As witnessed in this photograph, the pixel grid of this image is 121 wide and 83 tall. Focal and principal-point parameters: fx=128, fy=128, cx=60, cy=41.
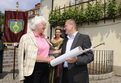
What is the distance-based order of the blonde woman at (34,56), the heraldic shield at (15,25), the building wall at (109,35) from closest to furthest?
the blonde woman at (34,56) → the heraldic shield at (15,25) → the building wall at (109,35)

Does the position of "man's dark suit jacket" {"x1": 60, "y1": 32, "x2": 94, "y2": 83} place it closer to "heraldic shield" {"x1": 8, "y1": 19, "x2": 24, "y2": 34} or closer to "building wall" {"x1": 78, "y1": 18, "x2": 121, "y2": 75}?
"heraldic shield" {"x1": 8, "y1": 19, "x2": 24, "y2": 34}

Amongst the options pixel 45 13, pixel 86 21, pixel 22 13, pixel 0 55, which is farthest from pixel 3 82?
pixel 45 13

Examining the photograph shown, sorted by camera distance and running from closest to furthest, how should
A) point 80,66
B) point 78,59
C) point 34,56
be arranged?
point 78,59, point 80,66, point 34,56

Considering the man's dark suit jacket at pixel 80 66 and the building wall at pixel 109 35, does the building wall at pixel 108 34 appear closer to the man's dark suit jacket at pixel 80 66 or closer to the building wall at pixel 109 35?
the building wall at pixel 109 35

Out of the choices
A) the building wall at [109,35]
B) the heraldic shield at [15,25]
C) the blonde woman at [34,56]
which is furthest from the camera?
the building wall at [109,35]

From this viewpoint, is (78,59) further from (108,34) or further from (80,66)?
(108,34)

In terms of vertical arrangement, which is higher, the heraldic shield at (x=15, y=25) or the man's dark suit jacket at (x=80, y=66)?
the heraldic shield at (x=15, y=25)

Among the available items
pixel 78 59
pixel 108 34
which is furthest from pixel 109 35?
pixel 78 59

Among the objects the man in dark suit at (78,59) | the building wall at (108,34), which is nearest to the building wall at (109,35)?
the building wall at (108,34)

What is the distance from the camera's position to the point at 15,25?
606 cm

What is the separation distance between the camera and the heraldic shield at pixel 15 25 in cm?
609

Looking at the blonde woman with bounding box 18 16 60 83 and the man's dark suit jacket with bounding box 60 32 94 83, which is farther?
the blonde woman with bounding box 18 16 60 83

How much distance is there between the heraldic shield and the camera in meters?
6.09

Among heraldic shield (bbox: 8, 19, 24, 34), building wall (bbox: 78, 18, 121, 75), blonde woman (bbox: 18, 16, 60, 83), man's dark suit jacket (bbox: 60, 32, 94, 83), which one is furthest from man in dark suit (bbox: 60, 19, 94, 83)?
building wall (bbox: 78, 18, 121, 75)
